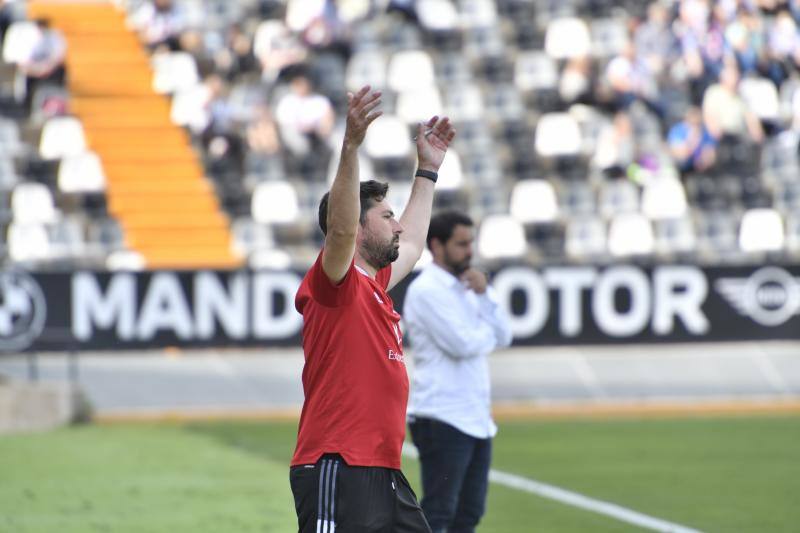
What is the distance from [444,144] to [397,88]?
17672 mm

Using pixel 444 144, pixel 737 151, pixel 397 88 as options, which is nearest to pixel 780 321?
pixel 737 151

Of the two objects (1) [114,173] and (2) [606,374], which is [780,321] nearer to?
(2) [606,374]

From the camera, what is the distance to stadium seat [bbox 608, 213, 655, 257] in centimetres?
2200

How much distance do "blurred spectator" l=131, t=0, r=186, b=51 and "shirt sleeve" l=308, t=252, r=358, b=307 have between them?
19.6 m

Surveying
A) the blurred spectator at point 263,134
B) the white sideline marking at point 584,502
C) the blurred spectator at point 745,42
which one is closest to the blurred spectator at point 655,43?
the blurred spectator at point 745,42

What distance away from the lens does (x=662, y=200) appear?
74.4 feet

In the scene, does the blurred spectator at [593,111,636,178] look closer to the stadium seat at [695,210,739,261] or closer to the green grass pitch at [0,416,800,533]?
the stadium seat at [695,210,739,261]

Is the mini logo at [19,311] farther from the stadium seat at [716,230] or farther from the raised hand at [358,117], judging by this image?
the raised hand at [358,117]

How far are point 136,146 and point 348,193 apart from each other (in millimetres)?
19320

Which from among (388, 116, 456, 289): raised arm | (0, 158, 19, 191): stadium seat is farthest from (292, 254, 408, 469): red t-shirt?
(0, 158, 19, 191): stadium seat

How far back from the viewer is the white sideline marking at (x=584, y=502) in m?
9.81

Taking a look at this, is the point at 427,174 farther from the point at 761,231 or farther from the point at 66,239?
the point at 761,231

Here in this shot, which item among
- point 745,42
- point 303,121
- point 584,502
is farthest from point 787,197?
point 584,502

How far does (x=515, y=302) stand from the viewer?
1789 centimetres
